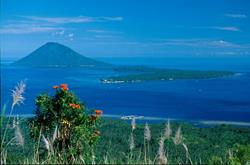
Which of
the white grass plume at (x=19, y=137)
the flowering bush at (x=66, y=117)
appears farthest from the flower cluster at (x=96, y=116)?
the white grass plume at (x=19, y=137)

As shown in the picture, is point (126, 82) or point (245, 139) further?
point (126, 82)

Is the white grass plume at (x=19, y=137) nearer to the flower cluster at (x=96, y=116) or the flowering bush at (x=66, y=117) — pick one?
the flowering bush at (x=66, y=117)

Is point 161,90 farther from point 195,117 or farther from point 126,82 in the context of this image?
point 195,117

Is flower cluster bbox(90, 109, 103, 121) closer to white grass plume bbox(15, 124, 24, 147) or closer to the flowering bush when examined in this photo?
the flowering bush

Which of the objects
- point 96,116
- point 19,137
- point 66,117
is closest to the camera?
point 19,137

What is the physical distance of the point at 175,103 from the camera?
328 ft

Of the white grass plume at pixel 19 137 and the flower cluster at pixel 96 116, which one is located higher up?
Result: the white grass plume at pixel 19 137

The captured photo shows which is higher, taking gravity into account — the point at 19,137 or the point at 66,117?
the point at 19,137

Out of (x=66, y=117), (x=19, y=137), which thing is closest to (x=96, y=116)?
(x=66, y=117)

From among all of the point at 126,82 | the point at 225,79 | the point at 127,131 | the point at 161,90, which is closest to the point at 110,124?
the point at 127,131

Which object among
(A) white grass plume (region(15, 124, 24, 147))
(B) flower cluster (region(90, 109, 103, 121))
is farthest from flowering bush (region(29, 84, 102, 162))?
(A) white grass plume (region(15, 124, 24, 147))

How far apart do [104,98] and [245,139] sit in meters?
50.6

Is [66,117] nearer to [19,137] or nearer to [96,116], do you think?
[96,116]

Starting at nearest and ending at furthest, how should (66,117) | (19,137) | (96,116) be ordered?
1. (19,137)
2. (66,117)
3. (96,116)
